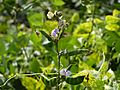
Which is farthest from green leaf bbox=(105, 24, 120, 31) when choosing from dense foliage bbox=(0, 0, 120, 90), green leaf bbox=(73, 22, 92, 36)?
green leaf bbox=(73, 22, 92, 36)

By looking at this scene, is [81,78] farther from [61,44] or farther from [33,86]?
[61,44]

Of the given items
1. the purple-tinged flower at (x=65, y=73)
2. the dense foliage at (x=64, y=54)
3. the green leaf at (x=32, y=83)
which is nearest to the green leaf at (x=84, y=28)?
the dense foliage at (x=64, y=54)

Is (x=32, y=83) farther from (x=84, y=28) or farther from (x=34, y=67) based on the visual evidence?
(x=84, y=28)

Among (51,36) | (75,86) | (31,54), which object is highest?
(51,36)

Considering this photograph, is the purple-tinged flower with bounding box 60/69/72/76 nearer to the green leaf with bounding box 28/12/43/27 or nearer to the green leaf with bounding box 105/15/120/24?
the green leaf with bounding box 105/15/120/24

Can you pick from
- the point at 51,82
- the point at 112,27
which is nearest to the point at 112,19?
the point at 112,27

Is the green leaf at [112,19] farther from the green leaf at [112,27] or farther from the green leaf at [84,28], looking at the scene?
the green leaf at [84,28]

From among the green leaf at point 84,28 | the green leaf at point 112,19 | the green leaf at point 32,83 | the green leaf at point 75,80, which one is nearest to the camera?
the green leaf at point 75,80

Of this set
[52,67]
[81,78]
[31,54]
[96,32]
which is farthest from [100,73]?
[31,54]
